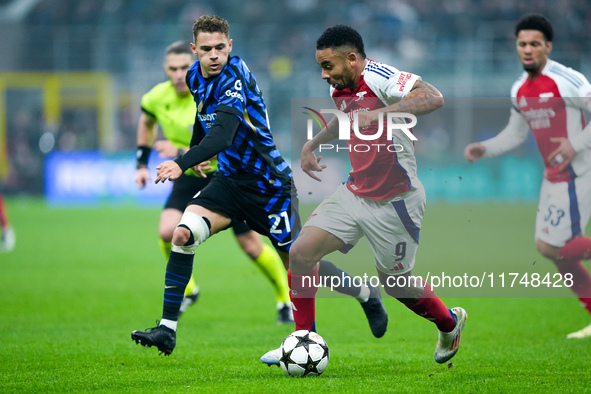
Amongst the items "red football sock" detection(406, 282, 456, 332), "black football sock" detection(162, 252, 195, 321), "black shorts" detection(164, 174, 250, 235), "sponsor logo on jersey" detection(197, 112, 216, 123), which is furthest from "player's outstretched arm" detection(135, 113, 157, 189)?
"red football sock" detection(406, 282, 456, 332)

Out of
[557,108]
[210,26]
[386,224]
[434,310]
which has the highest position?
[210,26]

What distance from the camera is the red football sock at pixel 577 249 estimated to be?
6.14m

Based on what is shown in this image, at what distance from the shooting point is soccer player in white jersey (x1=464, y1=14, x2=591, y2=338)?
617 cm

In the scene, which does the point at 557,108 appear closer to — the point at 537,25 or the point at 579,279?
the point at 537,25

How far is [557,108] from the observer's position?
6.23 meters

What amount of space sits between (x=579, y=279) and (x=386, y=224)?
2273 millimetres

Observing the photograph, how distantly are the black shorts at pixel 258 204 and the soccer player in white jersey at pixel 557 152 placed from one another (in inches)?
60.6

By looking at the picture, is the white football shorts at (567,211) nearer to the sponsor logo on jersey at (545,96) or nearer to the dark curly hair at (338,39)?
the sponsor logo on jersey at (545,96)

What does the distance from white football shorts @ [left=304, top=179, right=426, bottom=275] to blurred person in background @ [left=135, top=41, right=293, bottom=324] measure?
236 cm

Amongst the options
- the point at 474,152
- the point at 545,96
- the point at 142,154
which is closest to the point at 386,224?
the point at 474,152

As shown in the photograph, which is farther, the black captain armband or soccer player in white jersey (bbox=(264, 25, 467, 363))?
the black captain armband

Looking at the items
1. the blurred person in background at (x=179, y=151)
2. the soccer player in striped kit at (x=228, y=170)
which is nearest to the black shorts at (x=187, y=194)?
the blurred person in background at (x=179, y=151)

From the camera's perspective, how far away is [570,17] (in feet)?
79.2

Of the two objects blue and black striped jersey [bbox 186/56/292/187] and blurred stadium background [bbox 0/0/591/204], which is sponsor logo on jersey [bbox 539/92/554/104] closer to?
blue and black striped jersey [bbox 186/56/292/187]
